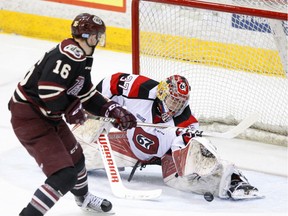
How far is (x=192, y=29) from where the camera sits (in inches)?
203

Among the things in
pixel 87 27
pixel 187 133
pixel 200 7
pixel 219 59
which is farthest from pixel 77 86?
pixel 219 59

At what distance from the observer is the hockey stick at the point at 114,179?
4355mm

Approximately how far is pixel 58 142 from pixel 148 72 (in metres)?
1.54

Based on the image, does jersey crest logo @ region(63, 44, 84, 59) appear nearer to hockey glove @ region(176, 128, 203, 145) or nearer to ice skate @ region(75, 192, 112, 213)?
ice skate @ region(75, 192, 112, 213)

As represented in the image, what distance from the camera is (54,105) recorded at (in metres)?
3.62

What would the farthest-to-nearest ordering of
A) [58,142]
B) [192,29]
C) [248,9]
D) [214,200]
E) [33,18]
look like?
[33,18]
[192,29]
[248,9]
[214,200]
[58,142]

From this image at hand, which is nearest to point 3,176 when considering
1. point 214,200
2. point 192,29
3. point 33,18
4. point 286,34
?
point 214,200

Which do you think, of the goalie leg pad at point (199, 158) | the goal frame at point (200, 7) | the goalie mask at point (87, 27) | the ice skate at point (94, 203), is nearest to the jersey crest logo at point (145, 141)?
the goalie leg pad at point (199, 158)

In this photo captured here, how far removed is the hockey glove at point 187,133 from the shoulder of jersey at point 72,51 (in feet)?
2.92

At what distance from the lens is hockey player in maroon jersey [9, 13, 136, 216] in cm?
360

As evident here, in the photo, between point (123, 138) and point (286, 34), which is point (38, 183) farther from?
point (286, 34)

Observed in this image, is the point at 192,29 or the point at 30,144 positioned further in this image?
the point at 192,29

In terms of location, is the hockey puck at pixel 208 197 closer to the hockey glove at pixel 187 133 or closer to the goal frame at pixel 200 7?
the hockey glove at pixel 187 133

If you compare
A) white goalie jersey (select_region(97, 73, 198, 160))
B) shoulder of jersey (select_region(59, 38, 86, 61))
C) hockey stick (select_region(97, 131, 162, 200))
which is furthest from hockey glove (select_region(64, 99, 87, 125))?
white goalie jersey (select_region(97, 73, 198, 160))
